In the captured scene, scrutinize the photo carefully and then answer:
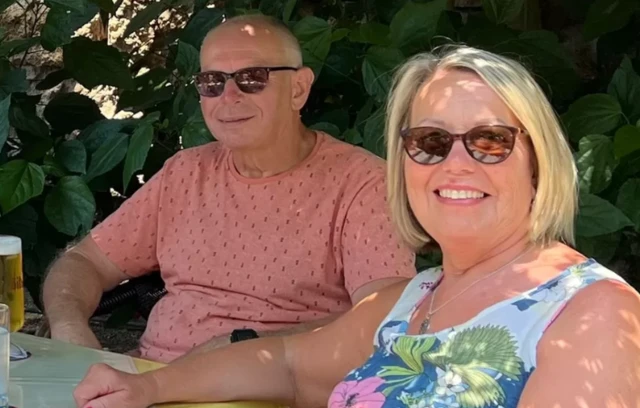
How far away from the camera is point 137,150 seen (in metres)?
2.78

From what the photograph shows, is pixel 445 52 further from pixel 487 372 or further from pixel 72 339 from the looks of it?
pixel 72 339

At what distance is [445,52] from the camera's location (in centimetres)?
168

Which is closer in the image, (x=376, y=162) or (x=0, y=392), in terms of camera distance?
(x=0, y=392)

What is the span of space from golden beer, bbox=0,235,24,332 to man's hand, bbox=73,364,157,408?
24cm

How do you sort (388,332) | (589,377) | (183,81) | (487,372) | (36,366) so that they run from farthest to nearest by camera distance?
(183,81) < (36,366) < (388,332) < (487,372) < (589,377)

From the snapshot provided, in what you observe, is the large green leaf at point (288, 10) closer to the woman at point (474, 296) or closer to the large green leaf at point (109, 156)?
the large green leaf at point (109, 156)

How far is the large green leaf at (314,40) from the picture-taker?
112 inches

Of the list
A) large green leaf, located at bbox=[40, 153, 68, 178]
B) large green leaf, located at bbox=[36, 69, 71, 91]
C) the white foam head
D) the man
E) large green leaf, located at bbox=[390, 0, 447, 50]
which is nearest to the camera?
the white foam head

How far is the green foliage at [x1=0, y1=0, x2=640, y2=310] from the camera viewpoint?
261 centimetres

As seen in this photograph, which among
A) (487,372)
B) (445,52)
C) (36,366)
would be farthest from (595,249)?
(36,366)

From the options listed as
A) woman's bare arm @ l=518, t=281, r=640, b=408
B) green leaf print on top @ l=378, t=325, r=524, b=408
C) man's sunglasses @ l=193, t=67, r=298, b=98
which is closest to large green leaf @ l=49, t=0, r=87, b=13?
man's sunglasses @ l=193, t=67, r=298, b=98

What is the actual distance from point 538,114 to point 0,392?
88cm

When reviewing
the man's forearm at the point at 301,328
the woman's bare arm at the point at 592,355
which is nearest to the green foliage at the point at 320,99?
the man's forearm at the point at 301,328

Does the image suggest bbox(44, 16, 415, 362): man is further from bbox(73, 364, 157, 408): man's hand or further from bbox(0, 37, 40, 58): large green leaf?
bbox(0, 37, 40, 58): large green leaf
